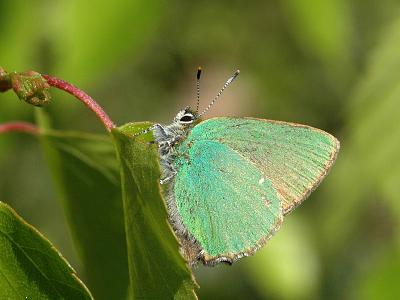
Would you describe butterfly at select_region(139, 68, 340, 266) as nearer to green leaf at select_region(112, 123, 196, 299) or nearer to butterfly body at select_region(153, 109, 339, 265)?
butterfly body at select_region(153, 109, 339, 265)

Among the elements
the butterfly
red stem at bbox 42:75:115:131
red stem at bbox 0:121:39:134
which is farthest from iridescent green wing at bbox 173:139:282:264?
red stem at bbox 42:75:115:131

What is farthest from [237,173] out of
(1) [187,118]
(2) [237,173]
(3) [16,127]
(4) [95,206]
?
(3) [16,127]

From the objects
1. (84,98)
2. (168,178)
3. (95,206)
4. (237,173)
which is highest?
(84,98)

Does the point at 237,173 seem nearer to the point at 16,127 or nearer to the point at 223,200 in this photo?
the point at 223,200

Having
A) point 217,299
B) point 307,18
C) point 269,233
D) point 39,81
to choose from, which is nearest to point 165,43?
point 307,18

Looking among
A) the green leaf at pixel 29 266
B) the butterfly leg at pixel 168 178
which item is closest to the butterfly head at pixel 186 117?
the butterfly leg at pixel 168 178

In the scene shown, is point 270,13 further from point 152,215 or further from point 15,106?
point 152,215

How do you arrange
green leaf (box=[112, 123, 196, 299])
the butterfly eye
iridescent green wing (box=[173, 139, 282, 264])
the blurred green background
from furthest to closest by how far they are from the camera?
the blurred green background
the butterfly eye
iridescent green wing (box=[173, 139, 282, 264])
green leaf (box=[112, 123, 196, 299])
